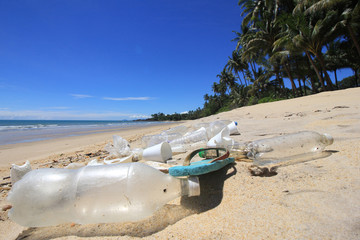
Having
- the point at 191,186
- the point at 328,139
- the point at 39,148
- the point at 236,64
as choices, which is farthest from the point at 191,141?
the point at 236,64

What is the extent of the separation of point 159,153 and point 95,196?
0.89 metres

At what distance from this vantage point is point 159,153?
5.90 ft

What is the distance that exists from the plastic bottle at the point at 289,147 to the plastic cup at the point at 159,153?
837 mm

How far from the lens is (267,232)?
2.29ft

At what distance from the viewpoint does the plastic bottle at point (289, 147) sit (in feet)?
4.79

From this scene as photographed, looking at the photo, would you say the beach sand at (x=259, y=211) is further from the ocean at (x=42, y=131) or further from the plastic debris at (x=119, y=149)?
the ocean at (x=42, y=131)

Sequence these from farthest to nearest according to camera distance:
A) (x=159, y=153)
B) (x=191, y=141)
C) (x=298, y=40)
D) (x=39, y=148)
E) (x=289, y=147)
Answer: (x=298, y=40), (x=39, y=148), (x=191, y=141), (x=159, y=153), (x=289, y=147)

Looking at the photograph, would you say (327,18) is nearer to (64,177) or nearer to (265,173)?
(265,173)

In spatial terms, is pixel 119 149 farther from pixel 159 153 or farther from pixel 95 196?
pixel 95 196

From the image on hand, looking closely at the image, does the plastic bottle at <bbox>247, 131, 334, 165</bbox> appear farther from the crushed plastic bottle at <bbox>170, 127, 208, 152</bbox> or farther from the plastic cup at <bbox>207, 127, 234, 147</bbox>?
the crushed plastic bottle at <bbox>170, 127, 208, 152</bbox>

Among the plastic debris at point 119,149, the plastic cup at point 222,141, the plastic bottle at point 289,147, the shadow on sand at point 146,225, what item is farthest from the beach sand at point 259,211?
the plastic debris at point 119,149

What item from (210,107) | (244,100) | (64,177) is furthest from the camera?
(210,107)

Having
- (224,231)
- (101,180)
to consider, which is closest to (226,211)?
(224,231)

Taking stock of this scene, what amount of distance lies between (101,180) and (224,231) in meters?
0.70
